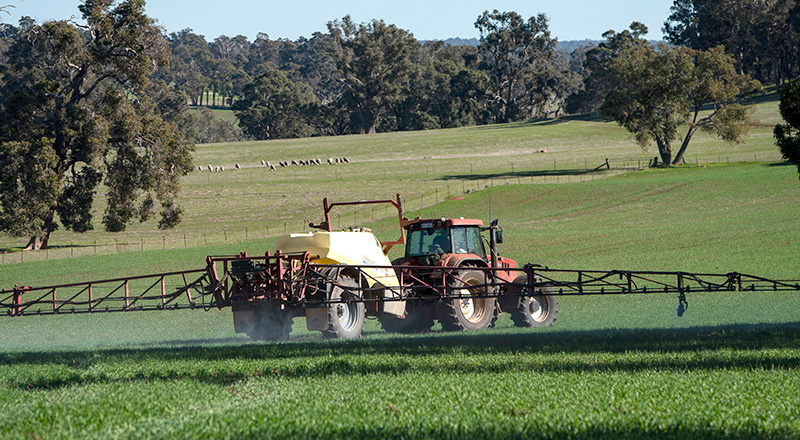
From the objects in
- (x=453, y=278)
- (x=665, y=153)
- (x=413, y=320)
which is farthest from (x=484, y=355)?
(x=665, y=153)

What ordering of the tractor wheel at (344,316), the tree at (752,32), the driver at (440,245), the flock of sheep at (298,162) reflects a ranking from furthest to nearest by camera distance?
the tree at (752,32), the flock of sheep at (298,162), the driver at (440,245), the tractor wheel at (344,316)

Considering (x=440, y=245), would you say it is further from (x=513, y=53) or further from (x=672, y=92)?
(x=513, y=53)

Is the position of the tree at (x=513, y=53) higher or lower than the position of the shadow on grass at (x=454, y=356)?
higher

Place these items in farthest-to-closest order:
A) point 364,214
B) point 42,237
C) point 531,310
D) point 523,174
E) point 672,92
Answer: point 523,174, point 672,92, point 364,214, point 42,237, point 531,310

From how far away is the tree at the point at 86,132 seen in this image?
4269 cm

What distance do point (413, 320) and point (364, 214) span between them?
126 feet

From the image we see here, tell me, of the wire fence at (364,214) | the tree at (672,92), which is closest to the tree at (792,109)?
the wire fence at (364,214)

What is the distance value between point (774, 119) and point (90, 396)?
106663 mm

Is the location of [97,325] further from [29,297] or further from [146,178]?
[146,178]

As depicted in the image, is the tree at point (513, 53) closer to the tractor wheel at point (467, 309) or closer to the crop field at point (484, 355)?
the crop field at point (484, 355)

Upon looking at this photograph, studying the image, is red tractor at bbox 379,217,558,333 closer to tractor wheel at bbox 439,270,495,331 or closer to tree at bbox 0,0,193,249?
tractor wheel at bbox 439,270,495,331

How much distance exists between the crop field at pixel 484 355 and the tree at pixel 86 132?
2.73 m

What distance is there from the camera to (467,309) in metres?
18.5

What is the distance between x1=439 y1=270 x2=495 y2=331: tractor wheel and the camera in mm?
17516
